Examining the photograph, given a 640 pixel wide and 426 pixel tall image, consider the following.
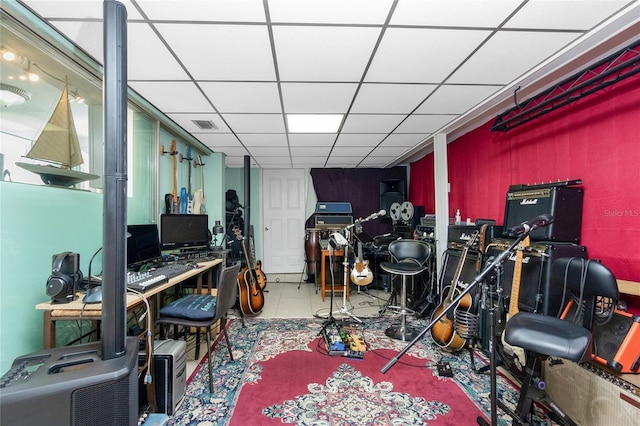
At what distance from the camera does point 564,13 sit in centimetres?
140

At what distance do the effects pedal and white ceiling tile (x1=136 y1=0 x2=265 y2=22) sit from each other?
2747mm

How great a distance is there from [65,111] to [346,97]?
2051 mm

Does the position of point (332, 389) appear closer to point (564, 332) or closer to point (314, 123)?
point (564, 332)

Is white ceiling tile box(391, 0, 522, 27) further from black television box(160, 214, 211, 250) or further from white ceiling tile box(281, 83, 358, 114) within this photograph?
black television box(160, 214, 211, 250)

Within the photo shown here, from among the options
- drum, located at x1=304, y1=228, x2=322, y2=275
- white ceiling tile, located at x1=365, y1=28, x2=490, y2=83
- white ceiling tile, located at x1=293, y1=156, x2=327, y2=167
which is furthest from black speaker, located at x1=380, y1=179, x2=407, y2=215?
white ceiling tile, located at x1=365, y1=28, x2=490, y2=83

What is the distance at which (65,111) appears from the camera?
174cm

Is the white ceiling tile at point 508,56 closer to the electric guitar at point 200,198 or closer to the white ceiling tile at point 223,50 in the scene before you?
the white ceiling tile at point 223,50

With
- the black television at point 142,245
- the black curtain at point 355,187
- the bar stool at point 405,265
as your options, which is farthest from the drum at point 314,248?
the black television at point 142,245

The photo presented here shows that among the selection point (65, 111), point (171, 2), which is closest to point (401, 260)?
point (171, 2)

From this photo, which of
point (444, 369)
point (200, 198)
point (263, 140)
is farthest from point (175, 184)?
point (444, 369)

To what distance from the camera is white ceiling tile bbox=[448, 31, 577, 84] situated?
159 centimetres

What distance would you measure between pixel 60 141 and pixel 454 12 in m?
2.49

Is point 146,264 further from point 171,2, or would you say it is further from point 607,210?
point 607,210

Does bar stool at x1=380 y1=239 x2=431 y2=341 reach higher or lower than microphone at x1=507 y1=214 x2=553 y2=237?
lower
